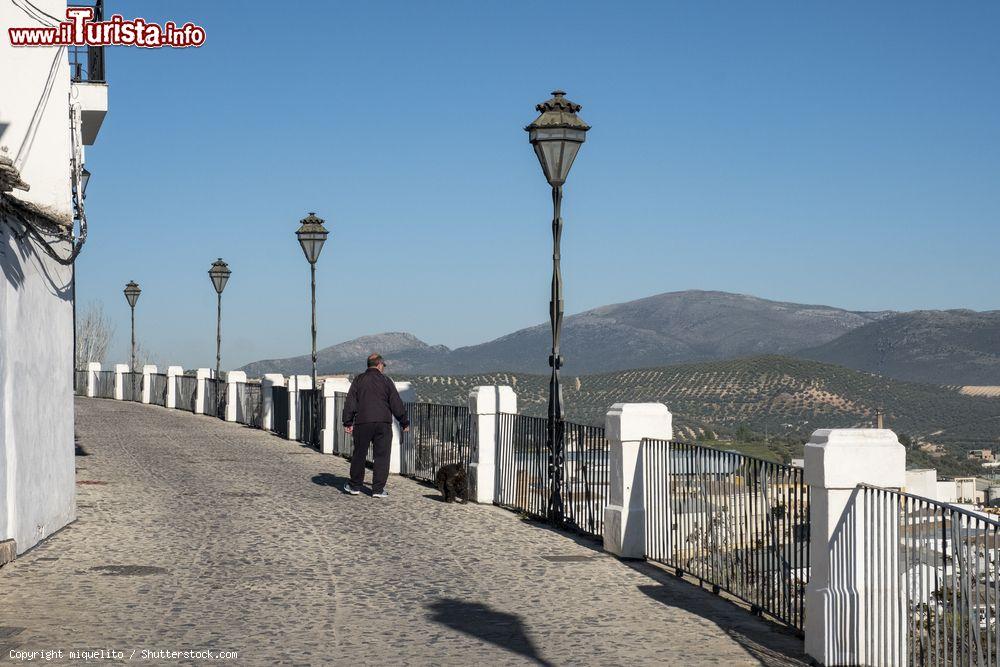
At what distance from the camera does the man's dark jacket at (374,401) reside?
1655cm

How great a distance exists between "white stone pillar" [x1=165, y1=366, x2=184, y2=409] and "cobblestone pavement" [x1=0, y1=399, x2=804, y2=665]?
22.0 m

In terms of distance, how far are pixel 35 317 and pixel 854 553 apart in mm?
8186

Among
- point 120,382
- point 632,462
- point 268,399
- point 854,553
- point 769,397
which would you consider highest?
point 120,382

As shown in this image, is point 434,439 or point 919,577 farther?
point 434,439

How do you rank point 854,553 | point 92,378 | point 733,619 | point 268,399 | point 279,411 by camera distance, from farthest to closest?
point 92,378 → point 268,399 → point 279,411 → point 733,619 → point 854,553

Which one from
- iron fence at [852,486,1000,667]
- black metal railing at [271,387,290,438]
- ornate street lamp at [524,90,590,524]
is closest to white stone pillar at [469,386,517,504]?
ornate street lamp at [524,90,590,524]

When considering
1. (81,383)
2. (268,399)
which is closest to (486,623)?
(268,399)

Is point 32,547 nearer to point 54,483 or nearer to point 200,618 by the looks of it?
point 54,483

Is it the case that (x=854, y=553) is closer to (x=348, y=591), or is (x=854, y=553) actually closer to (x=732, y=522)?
(x=732, y=522)

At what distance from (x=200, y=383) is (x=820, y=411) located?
451ft

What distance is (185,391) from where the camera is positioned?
36.7 m

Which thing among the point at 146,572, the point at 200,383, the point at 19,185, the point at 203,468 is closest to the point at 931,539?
the point at 146,572

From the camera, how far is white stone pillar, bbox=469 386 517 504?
16.1 metres

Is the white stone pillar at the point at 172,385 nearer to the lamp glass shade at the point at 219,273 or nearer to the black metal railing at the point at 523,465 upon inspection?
the lamp glass shade at the point at 219,273
